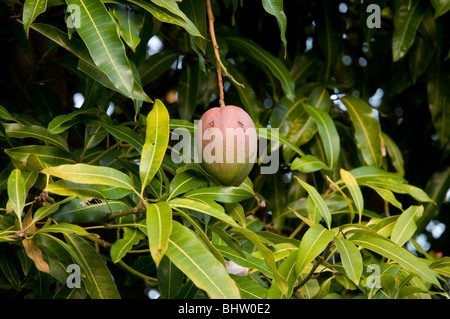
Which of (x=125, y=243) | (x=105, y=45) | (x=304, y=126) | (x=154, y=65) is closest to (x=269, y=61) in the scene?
(x=304, y=126)

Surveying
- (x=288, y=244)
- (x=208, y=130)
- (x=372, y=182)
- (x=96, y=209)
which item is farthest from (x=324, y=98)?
(x=96, y=209)

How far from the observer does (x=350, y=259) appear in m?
0.84

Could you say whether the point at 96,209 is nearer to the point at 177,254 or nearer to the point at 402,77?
the point at 177,254

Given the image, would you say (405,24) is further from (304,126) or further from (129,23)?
(129,23)

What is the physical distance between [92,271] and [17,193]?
0.60 feet

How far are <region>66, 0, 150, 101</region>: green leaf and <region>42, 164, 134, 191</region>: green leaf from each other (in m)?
0.13

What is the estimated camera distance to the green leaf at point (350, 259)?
0.83 m

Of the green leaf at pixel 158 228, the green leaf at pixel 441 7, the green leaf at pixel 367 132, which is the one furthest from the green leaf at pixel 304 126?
the green leaf at pixel 158 228

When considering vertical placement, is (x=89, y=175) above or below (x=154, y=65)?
above

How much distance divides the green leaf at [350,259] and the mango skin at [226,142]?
202mm

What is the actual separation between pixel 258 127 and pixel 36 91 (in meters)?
0.69

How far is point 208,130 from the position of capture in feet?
2.78

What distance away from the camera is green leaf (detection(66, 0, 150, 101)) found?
2.62 ft

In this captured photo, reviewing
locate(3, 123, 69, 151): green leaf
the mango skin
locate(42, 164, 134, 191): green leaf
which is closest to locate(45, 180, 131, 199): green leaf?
locate(42, 164, 134, 191): green leaf
